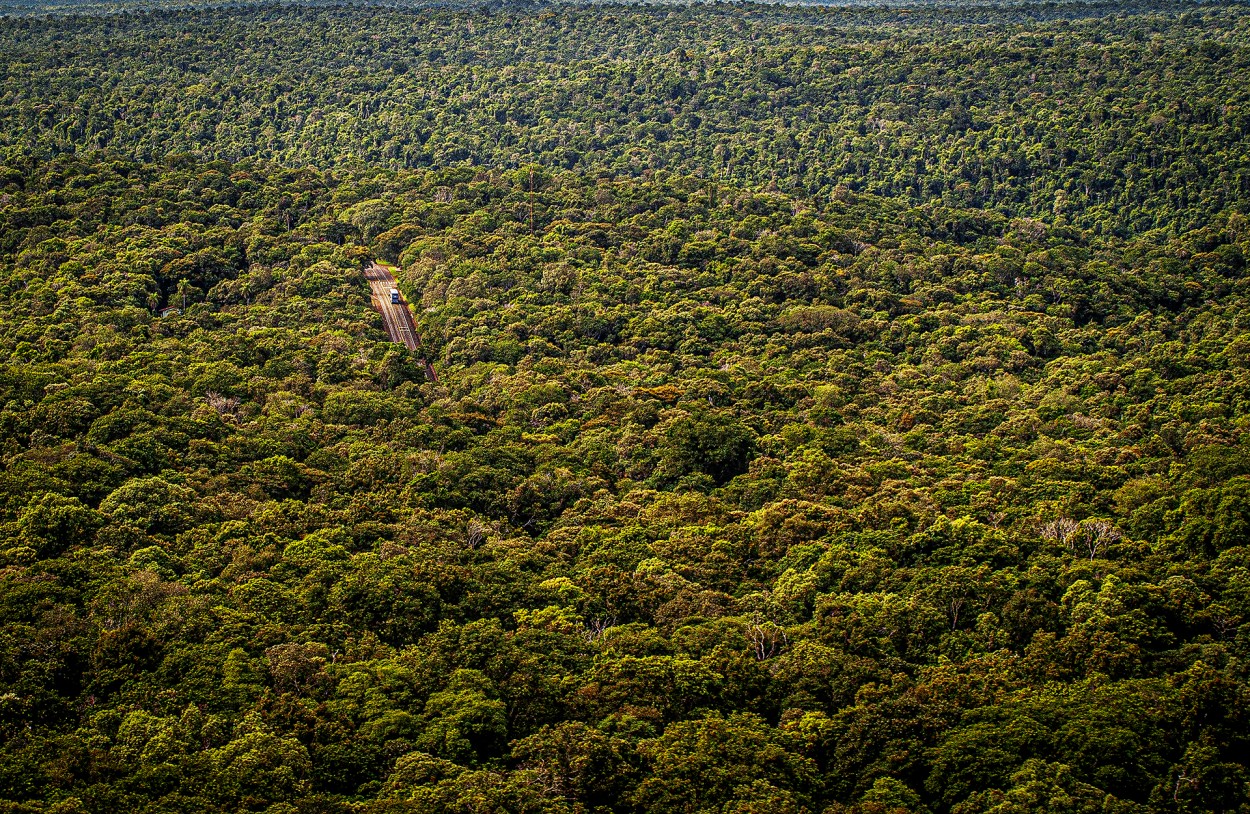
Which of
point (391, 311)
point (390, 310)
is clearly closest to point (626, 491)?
point (391, 311)

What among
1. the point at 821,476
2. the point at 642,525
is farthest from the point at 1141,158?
the point at 642,525

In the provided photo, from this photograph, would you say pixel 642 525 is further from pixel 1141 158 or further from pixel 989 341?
pixel 1141 158

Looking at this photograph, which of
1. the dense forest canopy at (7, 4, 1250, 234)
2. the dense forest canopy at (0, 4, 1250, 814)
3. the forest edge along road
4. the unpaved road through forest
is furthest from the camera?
the dense forest canopy at (7, 4, 1250, 234)

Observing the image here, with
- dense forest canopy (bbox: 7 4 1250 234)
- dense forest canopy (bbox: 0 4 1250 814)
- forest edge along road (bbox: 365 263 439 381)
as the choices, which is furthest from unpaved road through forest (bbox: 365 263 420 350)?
dense forest canopy (bbox: 7 4 1250 234)

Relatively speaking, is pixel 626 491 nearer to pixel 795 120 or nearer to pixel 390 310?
pixel 390 310

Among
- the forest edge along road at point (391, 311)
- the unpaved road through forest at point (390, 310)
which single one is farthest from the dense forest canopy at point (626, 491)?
the unpaved road through forest at point (390, 310)

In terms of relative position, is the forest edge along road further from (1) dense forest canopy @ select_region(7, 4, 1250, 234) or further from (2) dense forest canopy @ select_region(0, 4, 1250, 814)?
(1) dense forest canopy @ select_region(7, 4, 1250, 234)
